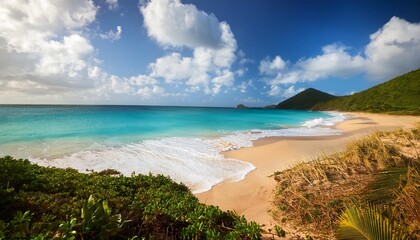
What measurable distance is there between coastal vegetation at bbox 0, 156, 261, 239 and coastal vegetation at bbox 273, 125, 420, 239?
1.76 metres

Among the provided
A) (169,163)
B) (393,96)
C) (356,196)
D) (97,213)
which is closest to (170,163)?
(169,163)

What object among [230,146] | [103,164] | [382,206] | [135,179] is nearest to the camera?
[382,206]

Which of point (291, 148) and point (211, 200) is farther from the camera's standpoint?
point (291, 148)

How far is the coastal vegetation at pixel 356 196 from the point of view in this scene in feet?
9.65

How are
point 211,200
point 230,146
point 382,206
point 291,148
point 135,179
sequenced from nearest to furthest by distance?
1. point 382,206
2. point 135,179
3. point 211,200
4. point 291,148
5. point 230,146

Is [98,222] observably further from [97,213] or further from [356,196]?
[356,196]

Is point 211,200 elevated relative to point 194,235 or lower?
lower

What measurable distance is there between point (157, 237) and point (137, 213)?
0.79m

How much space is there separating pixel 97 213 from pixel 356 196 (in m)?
5.77

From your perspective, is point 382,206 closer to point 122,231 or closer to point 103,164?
point 122,231

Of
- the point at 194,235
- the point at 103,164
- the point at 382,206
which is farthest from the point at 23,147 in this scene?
the point at 382,206

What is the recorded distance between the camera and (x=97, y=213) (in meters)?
3.11

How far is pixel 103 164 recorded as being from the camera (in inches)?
480

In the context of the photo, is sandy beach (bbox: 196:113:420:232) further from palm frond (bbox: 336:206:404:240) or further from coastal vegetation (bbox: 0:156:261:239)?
palm frond (bbox: 336:206:404:240)
